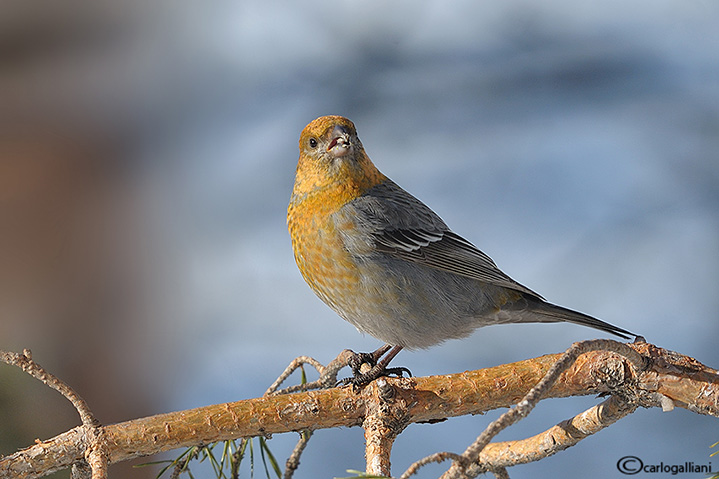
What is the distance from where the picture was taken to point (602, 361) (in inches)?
38.3

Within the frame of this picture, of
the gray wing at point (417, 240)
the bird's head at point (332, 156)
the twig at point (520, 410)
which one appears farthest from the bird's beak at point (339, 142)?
the twig at point (520, 410)

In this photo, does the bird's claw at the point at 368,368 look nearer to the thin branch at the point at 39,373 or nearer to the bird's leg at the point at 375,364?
the bird's leg at the point at 375,364

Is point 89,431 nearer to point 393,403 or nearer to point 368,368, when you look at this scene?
point 393,403

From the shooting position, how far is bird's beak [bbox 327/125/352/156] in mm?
1243

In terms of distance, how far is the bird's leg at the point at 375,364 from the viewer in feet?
3.93

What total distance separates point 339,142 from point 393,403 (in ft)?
1.66

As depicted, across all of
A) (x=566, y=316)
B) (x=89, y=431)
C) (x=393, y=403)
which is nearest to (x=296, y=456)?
(x=393, y=403)

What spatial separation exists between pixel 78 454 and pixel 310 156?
659 mm

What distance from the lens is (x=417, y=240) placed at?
1.32 m

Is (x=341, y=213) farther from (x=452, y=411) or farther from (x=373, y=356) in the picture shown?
(x=452, y=411)

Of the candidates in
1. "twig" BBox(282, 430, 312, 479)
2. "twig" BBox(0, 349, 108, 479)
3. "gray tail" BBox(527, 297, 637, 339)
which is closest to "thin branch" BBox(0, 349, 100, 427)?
"twig" BBox(0, 349, 108, 479)

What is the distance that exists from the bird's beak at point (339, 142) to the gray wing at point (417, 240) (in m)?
0.10

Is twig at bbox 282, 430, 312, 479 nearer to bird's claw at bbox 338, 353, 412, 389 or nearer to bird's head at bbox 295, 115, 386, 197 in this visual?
bird's claw at bbox 338, 353, 412, 389

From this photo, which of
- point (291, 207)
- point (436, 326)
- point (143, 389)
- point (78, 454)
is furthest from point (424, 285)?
point (143, 389)
